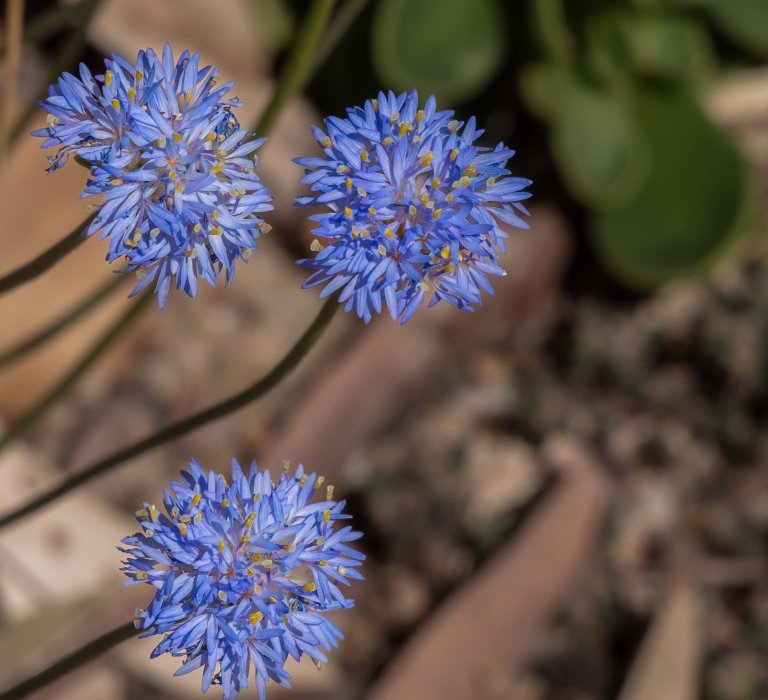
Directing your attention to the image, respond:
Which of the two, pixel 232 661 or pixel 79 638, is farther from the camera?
pixel 79 638

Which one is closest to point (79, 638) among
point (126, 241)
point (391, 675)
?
point (391, 675)

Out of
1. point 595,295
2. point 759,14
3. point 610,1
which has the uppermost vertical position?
point 759,14

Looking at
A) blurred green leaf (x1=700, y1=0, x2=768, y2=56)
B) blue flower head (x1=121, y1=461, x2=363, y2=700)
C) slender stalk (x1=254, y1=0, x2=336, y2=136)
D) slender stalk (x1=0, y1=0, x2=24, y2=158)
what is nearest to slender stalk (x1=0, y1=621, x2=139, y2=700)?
blue flower head (x1=121, y1=461, x2=363, y2=700)

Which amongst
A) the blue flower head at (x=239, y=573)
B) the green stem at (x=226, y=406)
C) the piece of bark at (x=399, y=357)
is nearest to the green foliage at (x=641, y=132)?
the piece of bark at (x=399, y=357)

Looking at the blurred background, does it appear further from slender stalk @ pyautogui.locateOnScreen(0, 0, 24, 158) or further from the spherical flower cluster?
the spherical flower cluster

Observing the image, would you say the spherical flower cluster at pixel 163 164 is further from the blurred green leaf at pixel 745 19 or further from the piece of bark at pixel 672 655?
the blurred green leaf at pixel 745 19

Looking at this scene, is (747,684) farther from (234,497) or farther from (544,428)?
(234,497)
